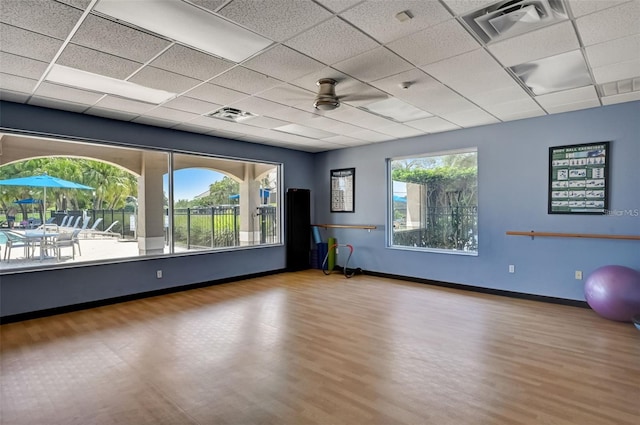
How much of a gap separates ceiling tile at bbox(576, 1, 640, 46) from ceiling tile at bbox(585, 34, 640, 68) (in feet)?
0.35

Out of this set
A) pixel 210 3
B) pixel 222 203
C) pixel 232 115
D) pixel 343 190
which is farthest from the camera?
pixel 343 190

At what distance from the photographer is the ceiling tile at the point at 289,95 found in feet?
12.4

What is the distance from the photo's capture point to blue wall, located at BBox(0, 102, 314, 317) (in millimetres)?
4219

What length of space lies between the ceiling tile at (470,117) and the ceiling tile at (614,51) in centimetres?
155

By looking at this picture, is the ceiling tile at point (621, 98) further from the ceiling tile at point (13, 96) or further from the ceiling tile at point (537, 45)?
the ceiling tile at point (13, 96)

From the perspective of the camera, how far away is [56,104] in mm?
4258

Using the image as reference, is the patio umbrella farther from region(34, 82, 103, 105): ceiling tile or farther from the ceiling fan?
the ceiling fan

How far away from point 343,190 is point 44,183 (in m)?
5.20

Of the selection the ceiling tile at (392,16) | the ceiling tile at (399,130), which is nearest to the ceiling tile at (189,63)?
the ceiling tile at (392,16)

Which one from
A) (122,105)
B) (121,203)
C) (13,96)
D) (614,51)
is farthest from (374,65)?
(121,203)

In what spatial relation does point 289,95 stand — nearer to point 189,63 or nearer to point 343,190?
point 189,63

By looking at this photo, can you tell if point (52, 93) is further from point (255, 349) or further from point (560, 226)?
point (560, 226)

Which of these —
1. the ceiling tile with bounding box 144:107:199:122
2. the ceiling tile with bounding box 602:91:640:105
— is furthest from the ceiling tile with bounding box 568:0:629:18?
the ceiling tile with bounding box 144:107:199:122

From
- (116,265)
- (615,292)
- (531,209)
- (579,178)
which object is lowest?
(615,292)
